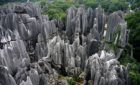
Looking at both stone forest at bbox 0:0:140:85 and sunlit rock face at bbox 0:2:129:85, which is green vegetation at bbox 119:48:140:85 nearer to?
stone forest at bbox 0:0:140:85

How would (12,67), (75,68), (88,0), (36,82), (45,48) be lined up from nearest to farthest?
(36,82)
(12,67)
(75,68)
(45,48)
(88,0)

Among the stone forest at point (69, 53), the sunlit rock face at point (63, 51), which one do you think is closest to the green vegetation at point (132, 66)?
the stone forest at point (69, 53)

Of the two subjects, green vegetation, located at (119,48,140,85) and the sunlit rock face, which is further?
green vegetation, located at (119,48,140,85)

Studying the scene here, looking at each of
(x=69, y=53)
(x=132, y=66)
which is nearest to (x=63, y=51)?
(x=69, y=53)

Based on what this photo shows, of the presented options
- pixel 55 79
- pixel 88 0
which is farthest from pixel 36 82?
pixel 88 0

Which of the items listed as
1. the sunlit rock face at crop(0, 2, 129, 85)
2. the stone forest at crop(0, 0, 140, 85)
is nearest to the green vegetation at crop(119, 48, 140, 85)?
the stone forest at crop(0, 0, 140, 85)

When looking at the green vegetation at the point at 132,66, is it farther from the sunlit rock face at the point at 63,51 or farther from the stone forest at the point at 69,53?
the sunlit rock face at the point at 63,51

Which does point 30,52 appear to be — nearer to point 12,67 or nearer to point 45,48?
point 45,48
